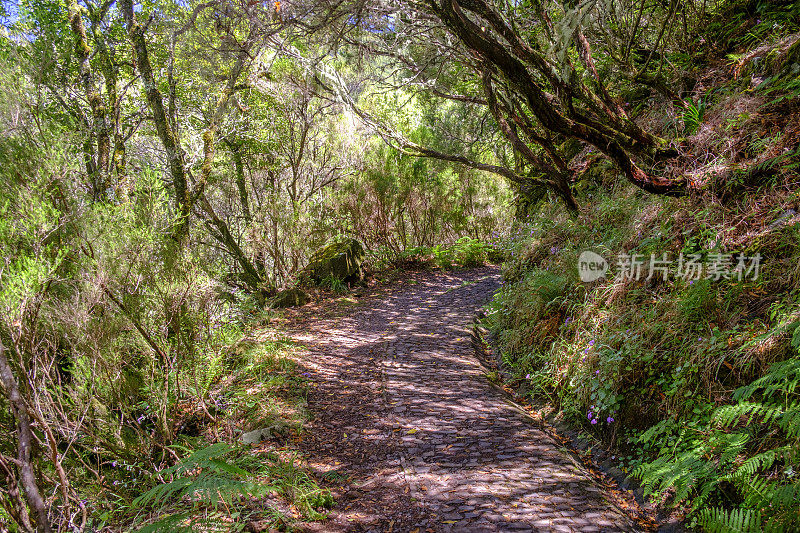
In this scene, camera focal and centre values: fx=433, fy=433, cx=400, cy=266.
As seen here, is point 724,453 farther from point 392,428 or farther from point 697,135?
point 697,135

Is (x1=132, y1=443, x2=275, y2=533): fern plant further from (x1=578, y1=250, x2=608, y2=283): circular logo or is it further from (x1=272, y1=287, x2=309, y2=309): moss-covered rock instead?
(x1=272, y1=287, x2=309, y2=309): moss-covered rock

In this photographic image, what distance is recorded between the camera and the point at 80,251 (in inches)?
117

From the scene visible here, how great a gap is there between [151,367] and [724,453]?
165 inches

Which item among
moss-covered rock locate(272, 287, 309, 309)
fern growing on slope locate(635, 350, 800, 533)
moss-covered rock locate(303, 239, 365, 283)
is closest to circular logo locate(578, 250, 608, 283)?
fern growing on slope locate(635, 350, 800, 533)

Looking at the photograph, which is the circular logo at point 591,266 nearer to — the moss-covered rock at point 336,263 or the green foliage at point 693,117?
the green foliage at point 693,117

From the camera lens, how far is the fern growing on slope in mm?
2227

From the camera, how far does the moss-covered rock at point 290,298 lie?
27.5 feet

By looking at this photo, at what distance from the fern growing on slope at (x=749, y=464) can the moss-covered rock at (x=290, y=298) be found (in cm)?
664

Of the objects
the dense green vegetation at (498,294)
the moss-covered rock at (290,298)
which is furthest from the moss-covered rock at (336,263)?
the dense green vegetation at (498,294)

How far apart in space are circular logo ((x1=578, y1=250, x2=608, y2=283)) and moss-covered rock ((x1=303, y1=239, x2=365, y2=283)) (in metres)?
5.63

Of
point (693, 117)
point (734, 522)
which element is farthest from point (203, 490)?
point (693, 117)

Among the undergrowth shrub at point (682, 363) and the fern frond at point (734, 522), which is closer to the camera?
the fern frond at point (734, 522)

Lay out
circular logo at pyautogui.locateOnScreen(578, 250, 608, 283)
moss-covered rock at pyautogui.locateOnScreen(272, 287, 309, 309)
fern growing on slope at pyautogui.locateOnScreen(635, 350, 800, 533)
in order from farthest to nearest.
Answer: moss-covered rock at pyautogui.locateOnScreen(272, 287, 309, 309), circular logo at pyautogui.locateOnScreen(578, 250, 608, 283), fern growing on slope at pyautogui.locateOnScreen(635, 350, 800, 533)

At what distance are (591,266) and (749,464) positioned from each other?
288cm
